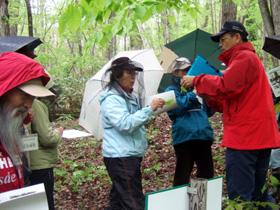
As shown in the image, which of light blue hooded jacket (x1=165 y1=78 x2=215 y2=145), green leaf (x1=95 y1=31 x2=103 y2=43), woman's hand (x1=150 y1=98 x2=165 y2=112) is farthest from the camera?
light blue hooded jacket (x1=165 y1=78 x2=215 y2=145)

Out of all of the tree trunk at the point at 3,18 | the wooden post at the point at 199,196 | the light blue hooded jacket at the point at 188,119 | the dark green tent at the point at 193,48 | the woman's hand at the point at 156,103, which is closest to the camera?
the wooden post at the point at 199,196

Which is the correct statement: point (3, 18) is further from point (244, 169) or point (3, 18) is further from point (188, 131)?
point (244, 169)

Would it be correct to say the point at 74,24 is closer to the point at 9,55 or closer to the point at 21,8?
the point at 9,55

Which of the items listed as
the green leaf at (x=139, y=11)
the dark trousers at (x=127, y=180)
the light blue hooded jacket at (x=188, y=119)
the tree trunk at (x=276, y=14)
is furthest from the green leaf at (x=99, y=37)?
the tree trunk at (x=276, y=14)

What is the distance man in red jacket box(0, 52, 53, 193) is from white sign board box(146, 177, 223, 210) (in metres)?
0.84

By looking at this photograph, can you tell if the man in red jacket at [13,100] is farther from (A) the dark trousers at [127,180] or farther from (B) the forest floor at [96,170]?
(B) the forest floor at [96,170]

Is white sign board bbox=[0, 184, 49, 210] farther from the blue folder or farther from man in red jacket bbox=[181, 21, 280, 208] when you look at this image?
the blue folder

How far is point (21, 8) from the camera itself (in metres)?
14.4

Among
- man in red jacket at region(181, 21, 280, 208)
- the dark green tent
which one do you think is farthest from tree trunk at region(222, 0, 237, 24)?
man in red jacket at region(181, 21, 280, 208)

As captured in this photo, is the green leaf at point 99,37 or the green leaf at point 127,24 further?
the green leaf at point 99,37

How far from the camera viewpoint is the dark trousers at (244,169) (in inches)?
110

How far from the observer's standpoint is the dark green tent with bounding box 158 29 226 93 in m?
4.86

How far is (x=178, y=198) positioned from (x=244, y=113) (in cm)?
139

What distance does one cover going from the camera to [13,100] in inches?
65.4
